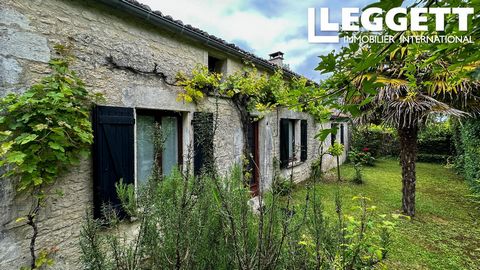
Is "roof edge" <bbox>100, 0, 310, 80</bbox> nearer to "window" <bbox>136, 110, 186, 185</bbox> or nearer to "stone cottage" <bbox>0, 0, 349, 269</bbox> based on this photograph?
"stone cottage" <bbox>0, 0, 349, 269</bbox>

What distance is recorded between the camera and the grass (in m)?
4.09

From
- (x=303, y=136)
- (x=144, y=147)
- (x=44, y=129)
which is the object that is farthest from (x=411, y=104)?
(x=44, y=129)

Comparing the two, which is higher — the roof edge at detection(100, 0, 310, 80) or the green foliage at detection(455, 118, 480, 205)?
the roof edge at detection(100, 0, 310, 80)

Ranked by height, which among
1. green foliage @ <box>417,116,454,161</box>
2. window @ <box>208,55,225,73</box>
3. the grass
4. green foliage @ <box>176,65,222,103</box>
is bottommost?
the grass

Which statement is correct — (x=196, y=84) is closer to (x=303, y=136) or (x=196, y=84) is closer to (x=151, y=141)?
(x=151, y=141)

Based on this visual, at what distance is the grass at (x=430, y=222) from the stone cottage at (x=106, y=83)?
9.95ft

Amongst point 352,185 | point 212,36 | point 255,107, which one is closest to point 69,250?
A: point 212,36

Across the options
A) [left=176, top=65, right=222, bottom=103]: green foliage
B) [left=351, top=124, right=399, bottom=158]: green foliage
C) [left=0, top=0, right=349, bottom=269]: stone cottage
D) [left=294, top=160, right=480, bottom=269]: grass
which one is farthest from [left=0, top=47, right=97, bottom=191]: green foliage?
[left=351, top=124, right=399, bottom=158]: green foliage

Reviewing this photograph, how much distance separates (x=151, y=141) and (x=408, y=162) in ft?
19.2

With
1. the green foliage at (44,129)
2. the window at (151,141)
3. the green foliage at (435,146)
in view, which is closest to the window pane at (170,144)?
the window at (151,141)

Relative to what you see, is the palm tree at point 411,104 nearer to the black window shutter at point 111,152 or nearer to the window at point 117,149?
the window at point 117,149

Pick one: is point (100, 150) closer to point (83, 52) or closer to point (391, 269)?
point (83, 52)

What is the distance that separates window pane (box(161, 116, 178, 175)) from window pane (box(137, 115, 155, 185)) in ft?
1.02

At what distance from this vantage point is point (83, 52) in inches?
131
